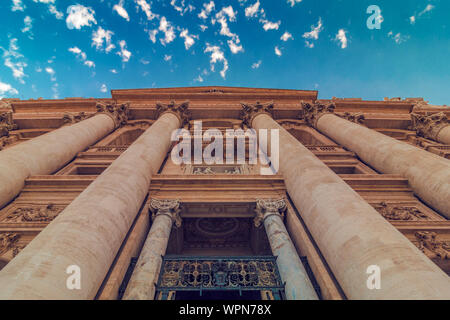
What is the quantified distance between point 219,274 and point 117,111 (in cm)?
1577

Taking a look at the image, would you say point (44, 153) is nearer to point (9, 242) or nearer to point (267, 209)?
point (9, 242)

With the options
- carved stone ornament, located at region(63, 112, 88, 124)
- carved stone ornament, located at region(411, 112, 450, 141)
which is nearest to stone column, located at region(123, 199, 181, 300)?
carved stone ornament, located at region(63, 112, 88, 124)

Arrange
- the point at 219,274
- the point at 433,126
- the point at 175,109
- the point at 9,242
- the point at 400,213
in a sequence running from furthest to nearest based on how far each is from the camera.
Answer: the point at 175,109, the point at 433,126, the point at 400,213, the point at 9,242, the point at 219,274

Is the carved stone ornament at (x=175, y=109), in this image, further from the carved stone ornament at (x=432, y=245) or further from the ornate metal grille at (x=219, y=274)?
the carved stone ornament at (x=432, y=245)

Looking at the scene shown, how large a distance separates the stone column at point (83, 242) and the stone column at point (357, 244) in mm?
5222

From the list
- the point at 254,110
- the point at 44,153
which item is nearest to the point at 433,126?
the point at 254,110

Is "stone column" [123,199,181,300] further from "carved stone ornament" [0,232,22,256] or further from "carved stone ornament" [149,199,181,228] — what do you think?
"carved stone ornament" [0,232,22,256]

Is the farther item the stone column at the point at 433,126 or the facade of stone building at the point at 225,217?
the stone column at the point at 433,126

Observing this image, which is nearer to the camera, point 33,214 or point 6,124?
point 33,214

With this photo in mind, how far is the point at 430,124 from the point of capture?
1612 centimetres

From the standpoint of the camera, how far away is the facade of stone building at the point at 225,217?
425 centimetres

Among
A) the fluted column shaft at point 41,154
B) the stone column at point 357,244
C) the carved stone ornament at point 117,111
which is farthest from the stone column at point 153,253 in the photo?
the carved stone ornament at point 117,111

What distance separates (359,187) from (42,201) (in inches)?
520

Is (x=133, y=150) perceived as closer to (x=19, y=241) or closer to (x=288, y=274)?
(x=19, y=241)
